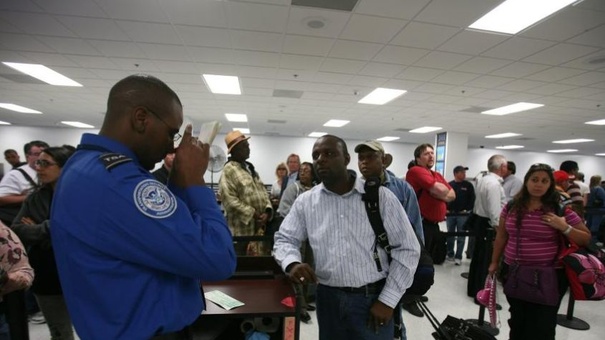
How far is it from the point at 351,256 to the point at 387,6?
8.41 feet

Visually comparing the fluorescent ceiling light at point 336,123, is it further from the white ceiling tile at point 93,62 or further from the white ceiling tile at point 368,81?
the white ceiling tile at point 93,62

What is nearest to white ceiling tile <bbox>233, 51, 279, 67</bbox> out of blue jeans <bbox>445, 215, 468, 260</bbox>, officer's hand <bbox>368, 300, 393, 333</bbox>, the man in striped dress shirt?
the man in striped dress shirt

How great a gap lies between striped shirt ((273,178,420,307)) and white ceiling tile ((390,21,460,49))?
265 cm

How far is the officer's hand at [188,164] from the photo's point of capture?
0.74m

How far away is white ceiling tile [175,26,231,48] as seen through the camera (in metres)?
3.39

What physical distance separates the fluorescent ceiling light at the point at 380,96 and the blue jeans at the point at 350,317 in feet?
16.3

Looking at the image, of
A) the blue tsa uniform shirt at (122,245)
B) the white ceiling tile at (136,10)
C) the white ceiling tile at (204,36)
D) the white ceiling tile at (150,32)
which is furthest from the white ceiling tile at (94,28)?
the blue tsa uniform shirt at (122,245)

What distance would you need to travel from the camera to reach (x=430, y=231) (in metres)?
3.05

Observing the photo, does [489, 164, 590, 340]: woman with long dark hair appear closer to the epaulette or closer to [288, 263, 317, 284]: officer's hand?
[288, 263, 317, 284]: officer's hand

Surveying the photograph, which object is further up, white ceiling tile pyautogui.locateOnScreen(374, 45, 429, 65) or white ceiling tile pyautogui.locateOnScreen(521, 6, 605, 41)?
white ceiling tile pyautogui.locateOnScreen(521, 6, 605, 41)

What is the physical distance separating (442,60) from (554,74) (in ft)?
6.21

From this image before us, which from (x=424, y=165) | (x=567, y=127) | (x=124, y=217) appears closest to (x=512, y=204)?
(x=424, y=165)

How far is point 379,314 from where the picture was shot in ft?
3.87

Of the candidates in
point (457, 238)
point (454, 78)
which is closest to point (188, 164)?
point (457, 238)
